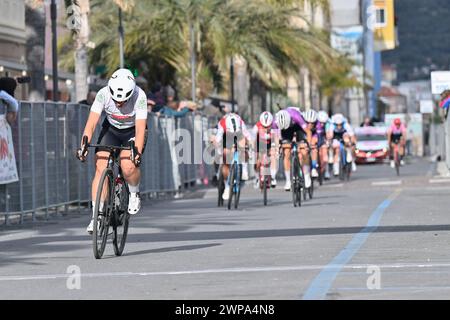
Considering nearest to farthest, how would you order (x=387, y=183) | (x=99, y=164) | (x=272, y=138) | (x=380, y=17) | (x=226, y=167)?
(x=99, y=164) < (x=226, y=167) < (x=272, y=138) < (x=387, y=183) < (x=380, y=17)

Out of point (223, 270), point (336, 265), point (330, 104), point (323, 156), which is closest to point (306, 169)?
point (323, 156)

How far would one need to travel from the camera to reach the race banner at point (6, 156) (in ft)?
71.2

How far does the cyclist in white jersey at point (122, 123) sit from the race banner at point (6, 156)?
6313 millimetres

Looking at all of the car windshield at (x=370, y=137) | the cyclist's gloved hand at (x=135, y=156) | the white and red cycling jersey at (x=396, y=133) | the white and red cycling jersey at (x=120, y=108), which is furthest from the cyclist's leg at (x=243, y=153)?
the car windshield at (x=370, y=137)

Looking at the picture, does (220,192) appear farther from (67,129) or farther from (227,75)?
(227,75)

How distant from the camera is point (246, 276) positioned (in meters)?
12.6

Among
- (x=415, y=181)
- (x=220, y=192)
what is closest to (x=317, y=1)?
(x=415, y=181)

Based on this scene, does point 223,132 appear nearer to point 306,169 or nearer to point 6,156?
point 306,169

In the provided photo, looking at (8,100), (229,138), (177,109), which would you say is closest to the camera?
(8,100)

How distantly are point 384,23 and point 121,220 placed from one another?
160 meters

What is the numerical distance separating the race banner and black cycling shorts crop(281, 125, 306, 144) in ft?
22.1

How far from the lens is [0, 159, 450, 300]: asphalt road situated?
1152 centimetres

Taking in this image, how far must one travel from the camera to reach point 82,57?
36312 mm
